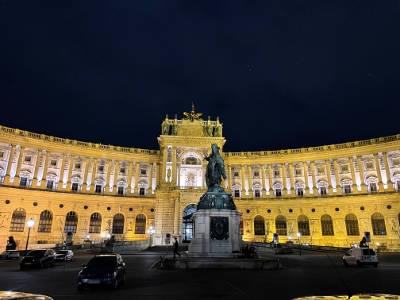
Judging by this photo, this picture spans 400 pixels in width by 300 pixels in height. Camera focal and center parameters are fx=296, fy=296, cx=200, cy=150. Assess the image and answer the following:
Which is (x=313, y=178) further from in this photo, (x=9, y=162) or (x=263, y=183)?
(x=9, y=162)

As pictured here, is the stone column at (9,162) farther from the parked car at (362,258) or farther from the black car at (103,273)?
the parked car at (362,258)

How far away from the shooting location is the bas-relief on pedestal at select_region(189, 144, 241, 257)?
22.5m

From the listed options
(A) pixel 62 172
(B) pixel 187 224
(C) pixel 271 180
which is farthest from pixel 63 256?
(C) pixel 271 180

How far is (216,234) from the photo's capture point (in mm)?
22766

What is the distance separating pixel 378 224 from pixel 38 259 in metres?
56.1

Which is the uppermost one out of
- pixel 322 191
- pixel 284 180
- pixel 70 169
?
pixel 70 169

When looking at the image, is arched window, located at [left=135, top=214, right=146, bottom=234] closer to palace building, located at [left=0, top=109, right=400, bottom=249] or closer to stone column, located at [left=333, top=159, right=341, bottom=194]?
palace building, located at [left=0, top=109, right=400, bottom=249]

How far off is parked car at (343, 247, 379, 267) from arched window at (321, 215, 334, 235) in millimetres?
36176

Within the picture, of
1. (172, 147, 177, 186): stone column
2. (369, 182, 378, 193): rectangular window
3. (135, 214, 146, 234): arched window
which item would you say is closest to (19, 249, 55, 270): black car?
(135, 214, 146, 234): arched window

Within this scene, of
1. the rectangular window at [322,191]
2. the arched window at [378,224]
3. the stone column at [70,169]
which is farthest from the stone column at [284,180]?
→ the stone column at [70,169]

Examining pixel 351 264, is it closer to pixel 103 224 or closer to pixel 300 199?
pixel 300 199

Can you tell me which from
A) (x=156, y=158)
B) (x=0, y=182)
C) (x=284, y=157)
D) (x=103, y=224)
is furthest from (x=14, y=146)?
(x=284, y=157)

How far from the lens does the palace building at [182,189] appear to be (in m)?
54.9

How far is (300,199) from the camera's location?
6209 cm
